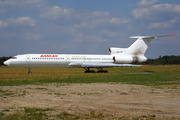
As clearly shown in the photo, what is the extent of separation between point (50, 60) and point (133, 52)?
14.7 meters

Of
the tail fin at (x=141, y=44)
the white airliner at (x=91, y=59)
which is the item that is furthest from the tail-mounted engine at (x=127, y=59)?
the tail fin at (x=141, y=44)

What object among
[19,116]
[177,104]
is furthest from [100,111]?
[177,104]

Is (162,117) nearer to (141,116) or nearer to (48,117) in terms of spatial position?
(141,116)

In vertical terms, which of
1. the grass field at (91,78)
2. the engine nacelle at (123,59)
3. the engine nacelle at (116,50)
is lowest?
the grass field at (91,78)

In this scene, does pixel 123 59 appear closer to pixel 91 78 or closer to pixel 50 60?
pixel 50 60

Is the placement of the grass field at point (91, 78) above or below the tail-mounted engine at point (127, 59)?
below

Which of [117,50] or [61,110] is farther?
[117,50]

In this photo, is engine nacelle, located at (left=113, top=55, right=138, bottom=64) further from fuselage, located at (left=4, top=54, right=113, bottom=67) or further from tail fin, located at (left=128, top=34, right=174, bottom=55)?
tail fin, located at (left=128, top=34, right=174, bottom=55)

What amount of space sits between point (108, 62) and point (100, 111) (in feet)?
107

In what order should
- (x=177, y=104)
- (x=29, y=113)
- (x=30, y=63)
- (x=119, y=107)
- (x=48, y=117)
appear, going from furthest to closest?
(x=30, y=63) → (x=177, y=104) → (x=119, y=107) → (x=29, y=113) → (x=48, y=117)

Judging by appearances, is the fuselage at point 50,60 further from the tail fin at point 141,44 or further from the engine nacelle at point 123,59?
the tail fin at point 141,44

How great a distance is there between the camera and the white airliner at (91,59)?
38.2m

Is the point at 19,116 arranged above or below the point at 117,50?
below

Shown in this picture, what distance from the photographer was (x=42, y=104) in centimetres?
1103
